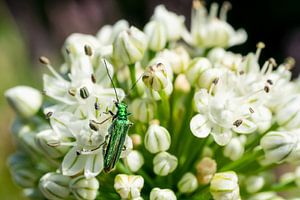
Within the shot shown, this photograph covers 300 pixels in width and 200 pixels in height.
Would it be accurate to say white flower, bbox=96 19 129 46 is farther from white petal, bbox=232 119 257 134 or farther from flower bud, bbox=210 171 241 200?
flower bud, bbox=210 171 241 200

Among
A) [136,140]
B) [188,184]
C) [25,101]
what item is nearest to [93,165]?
[136,140]

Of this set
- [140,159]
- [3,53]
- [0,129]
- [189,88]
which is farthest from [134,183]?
[3,53]

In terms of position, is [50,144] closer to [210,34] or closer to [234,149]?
[234,149]

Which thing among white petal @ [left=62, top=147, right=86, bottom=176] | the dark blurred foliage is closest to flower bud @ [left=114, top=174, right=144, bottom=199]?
white petal @ [left=62, top=147, right=86, bottom=176]

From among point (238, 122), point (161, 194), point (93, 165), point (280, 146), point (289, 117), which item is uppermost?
point (289, 117)

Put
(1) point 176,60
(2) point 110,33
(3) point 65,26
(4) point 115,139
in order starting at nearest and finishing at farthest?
1. (4) point 115,139
2. (1) point 176,60
3. (2) point 110,33
4. (3) point 65,26

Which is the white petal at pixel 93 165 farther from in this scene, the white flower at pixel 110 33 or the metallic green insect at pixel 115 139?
the white flower at pixel 110 33
